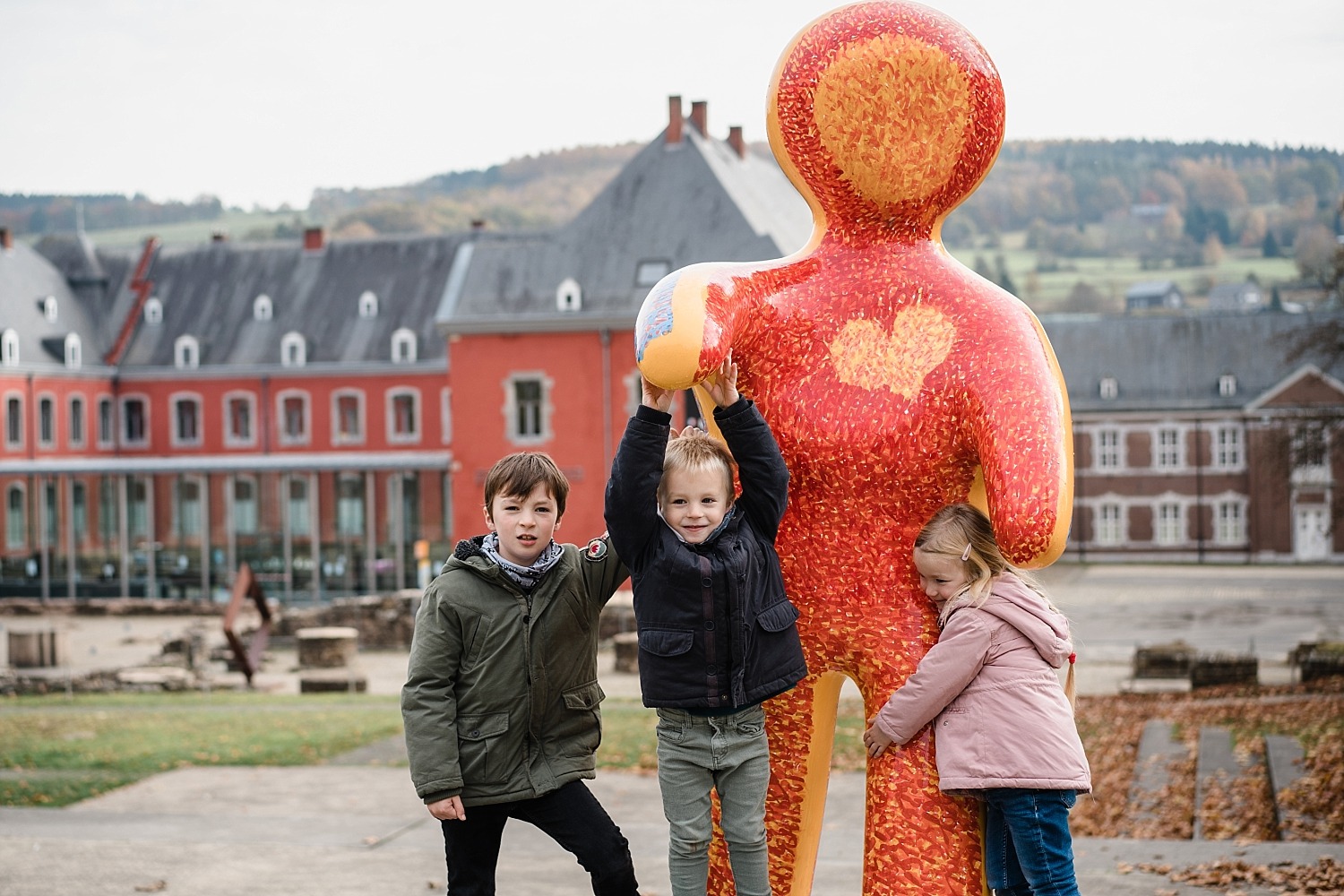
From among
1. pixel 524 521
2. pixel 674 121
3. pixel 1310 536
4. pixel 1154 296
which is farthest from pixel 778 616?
pixel 1154 296

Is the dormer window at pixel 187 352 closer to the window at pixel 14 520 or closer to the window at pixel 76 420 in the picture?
the window at pixel 76 420

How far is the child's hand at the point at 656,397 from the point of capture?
3.04 m

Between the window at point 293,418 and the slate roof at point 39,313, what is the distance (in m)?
6.01

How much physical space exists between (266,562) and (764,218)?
1403 centimetres

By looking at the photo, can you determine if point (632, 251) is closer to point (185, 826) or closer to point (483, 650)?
point (185, 826)

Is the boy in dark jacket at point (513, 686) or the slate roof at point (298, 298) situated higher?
the slate roof at point (298, 298)

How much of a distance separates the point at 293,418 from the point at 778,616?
129ft

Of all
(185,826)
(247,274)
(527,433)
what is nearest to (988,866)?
(185,826)

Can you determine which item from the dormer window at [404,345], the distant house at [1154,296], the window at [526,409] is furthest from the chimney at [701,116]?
the distant house at [1154,296]

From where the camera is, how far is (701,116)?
30672 millimetres

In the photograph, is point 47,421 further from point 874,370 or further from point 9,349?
point 874,370

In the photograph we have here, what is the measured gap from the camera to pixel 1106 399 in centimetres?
4178

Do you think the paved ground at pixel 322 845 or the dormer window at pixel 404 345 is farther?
the dormer window at pixel 404 345

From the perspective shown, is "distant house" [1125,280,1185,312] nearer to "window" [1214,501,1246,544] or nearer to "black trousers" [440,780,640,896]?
"window" [1214,501,1246,544]
